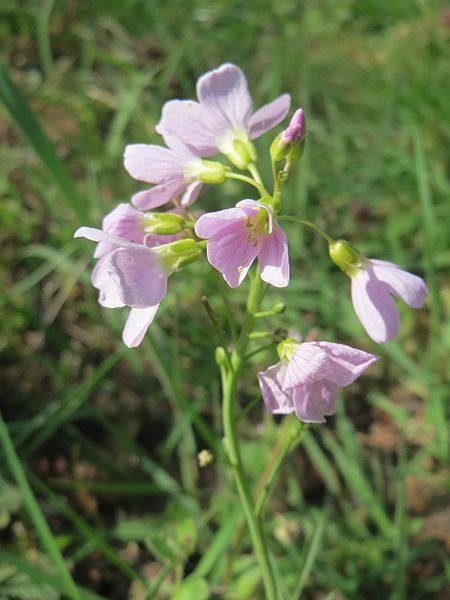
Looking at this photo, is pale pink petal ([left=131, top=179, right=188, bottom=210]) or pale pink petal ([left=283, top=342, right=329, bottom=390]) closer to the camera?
pale pink petal ([left=283, top=342, right=329, bottom=390])

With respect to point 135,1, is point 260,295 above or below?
below

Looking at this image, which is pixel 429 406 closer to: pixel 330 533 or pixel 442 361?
pixel 442 361

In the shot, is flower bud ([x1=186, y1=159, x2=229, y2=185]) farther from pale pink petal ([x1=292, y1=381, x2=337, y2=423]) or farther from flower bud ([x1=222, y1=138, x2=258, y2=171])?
pale pink petal ([x1=292, y1=381, x2=337, y2=423])

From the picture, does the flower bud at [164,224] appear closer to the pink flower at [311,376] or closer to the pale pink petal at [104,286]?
the pale pink petal at [104,286]

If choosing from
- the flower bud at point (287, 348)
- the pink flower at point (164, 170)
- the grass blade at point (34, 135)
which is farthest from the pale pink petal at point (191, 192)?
the grass blade at point (34, 135)

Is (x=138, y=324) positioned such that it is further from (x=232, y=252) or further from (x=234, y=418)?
(x=234, y=418)

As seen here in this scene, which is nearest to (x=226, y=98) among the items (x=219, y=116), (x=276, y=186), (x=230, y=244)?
(x=219, y=116)

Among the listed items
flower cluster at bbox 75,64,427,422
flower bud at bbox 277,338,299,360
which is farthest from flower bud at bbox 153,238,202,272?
flower bud at bbox 277,338,299,360

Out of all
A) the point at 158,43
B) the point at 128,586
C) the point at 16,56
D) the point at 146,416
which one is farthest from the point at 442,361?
the point at 16,56
